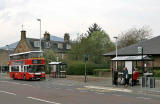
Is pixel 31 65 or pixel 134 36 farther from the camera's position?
pixel 134 36

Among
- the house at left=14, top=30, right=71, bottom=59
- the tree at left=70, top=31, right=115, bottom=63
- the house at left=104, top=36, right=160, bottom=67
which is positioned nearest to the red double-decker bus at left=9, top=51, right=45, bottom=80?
the house at left=104, top=36, right=160, bottom=67

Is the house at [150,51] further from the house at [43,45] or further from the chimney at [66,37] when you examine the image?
the chimney at [66,37]

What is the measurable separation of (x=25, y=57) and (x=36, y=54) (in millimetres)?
1766

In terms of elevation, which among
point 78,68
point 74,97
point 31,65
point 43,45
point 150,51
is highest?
point 43,45

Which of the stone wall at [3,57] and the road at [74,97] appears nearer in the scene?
the road at [74,97]

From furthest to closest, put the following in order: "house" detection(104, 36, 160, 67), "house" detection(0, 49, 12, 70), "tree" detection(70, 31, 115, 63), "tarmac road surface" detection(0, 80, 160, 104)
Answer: "house" detection(0, 49, 12, 70), "tree" detection(70, 31, 115, 63), "house" detection(104, 36, 160, 67), "tarmac road surface" detection(0, 80, 160, 104)

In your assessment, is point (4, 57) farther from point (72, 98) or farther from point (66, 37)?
point (72, 98)

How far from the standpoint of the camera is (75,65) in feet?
144

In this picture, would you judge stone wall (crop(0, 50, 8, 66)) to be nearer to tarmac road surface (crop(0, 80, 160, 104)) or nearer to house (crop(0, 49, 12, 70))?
house (crop(0, 49, 12, 70))

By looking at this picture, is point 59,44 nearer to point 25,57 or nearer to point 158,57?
point 25,57

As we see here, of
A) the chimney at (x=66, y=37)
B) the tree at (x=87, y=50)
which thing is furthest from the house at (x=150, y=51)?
the chimney at (x=66, y=37)

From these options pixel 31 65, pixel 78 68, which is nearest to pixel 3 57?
pixel 78 68

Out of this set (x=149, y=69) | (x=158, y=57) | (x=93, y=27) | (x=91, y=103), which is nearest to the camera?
(x=91, y=103)

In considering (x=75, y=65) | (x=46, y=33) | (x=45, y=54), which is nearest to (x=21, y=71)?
(x=75, y=65)
